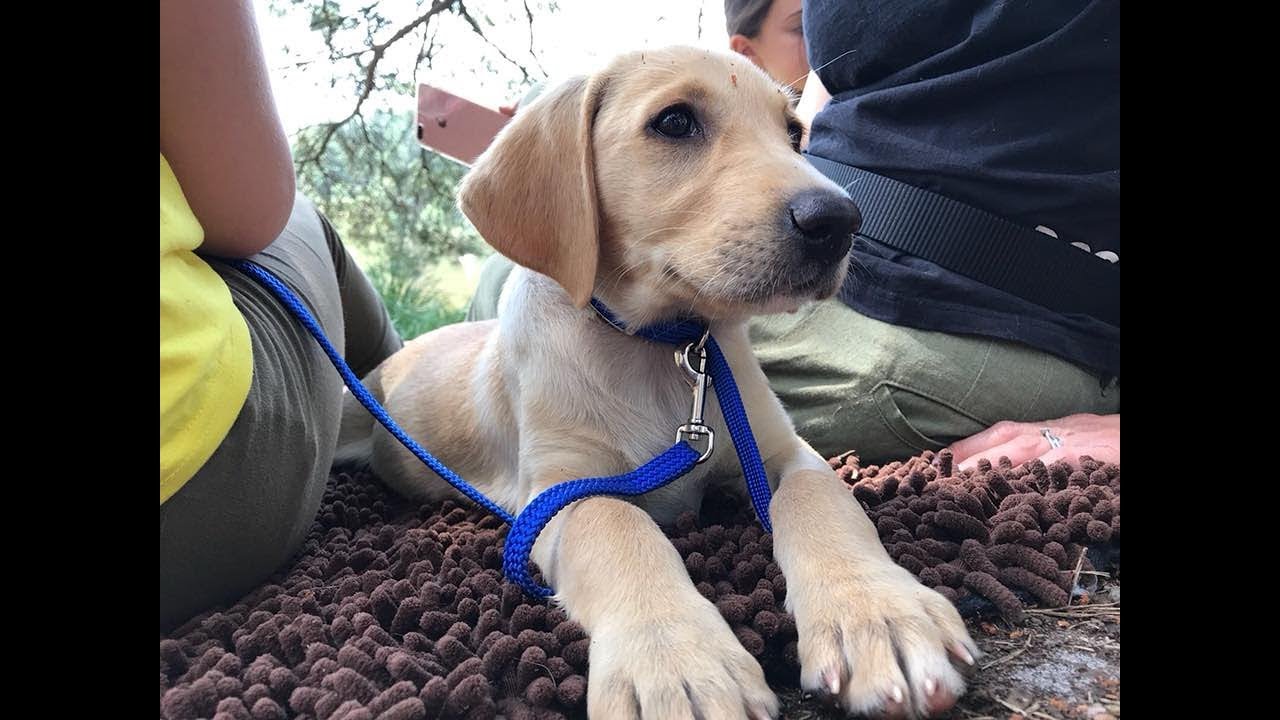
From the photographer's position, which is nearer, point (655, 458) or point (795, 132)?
point (655, 458)

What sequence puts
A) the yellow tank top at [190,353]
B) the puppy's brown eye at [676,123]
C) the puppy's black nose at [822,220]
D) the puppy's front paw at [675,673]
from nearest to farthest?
the puppy's front paw at [675,673] < the yellow tank top at [190,353] < the puppy's black nose at [822,220] < the puppy's brown eye at [676,123]

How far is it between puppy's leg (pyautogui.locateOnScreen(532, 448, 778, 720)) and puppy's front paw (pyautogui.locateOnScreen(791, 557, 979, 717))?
0.43ft

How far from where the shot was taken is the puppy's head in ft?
6.48

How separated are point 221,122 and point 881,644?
172 cm

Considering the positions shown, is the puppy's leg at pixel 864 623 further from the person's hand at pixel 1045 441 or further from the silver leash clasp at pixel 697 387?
the person's hand at pixel 1045 441

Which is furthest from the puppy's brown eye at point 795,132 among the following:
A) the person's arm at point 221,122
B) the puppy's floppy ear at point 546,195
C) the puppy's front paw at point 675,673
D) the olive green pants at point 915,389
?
the puppy's front paw at point 675,673

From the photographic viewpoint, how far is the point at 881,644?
4.69ft

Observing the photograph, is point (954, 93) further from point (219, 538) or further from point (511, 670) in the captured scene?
point (219, 538)

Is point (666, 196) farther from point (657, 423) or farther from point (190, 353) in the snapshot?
point (190, 353)

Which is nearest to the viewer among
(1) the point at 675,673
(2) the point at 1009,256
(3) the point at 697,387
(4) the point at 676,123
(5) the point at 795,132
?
(1) the point at 675,673

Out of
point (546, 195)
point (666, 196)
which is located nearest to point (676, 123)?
point (666, 196)

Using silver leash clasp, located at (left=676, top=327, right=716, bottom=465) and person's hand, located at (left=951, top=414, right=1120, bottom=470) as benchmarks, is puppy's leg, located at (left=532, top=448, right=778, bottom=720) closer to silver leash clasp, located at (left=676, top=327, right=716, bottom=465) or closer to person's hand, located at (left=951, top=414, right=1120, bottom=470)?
silver leash clasp, located at (left=676, top=327, right=716, bottom=465)

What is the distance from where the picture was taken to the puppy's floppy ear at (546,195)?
2.19m
